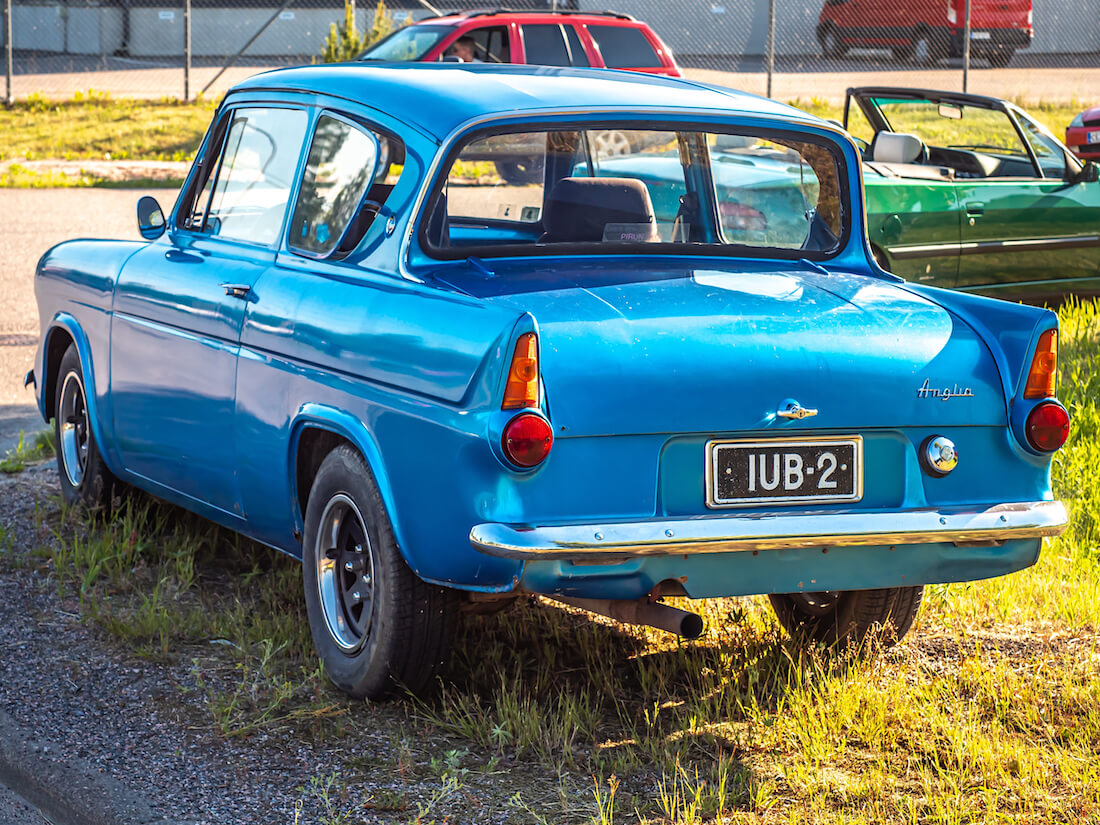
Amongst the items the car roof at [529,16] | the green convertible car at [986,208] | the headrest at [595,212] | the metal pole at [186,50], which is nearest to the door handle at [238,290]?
the headrest at [595,212]

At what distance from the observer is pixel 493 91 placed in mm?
4473

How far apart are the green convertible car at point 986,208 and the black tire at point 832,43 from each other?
59.8 feet

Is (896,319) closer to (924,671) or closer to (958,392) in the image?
(958,392)

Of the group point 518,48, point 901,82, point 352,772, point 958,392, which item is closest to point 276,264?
point 352,772

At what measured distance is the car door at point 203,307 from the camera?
479 centimetres

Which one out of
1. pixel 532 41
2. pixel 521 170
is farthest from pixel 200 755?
pixel 532 41

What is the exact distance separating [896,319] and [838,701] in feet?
3.46

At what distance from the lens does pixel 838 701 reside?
4.13 meters

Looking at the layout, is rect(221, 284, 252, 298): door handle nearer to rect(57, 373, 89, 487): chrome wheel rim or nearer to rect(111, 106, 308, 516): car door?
rect(111, 106, 308, 516): car door

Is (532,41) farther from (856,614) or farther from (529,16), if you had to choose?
(856,614)

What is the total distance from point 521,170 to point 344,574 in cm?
148

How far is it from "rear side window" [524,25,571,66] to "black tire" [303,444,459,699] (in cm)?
1308

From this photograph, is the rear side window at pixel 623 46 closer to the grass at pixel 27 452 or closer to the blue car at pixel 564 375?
the grass at pixel 27 452

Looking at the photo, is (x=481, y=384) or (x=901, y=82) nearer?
(x=481, y=384)
